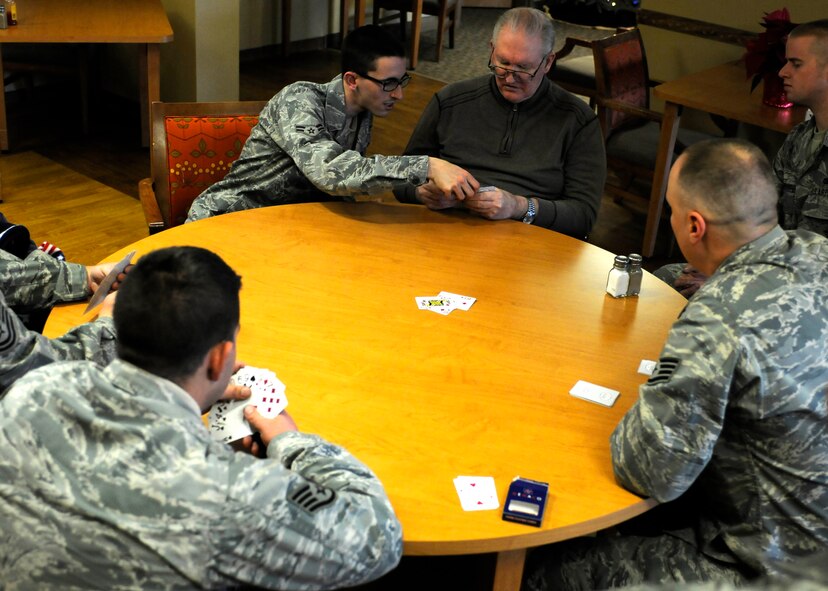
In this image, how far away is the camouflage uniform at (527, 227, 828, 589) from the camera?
5.93 ft

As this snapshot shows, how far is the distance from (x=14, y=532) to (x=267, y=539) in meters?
0.38

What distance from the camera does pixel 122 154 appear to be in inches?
225

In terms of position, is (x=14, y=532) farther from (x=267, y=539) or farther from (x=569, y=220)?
(x=569, y=220)

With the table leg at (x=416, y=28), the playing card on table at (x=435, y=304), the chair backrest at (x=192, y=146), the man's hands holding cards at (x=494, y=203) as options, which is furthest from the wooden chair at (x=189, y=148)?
the table leg at (x=416, y=28)

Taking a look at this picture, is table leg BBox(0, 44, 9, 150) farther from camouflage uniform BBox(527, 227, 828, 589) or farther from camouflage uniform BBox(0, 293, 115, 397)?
camouflage uniform BBox(527, 227, 828, 589)

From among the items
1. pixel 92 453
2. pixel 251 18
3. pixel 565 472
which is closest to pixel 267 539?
pixel 92 453

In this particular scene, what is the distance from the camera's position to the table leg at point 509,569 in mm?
1854

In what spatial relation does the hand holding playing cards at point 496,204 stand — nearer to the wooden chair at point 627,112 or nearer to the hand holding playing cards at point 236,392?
the hand holding playing cards at point 236,392

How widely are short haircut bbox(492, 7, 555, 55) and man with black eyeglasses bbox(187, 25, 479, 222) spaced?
0.41 meters

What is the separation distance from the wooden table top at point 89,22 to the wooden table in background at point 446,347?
2356 millimetres

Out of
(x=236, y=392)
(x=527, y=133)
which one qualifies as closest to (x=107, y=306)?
(x=236, y=392)

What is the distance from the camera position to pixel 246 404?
2.00 metres

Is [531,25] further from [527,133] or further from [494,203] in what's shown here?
[494,203]

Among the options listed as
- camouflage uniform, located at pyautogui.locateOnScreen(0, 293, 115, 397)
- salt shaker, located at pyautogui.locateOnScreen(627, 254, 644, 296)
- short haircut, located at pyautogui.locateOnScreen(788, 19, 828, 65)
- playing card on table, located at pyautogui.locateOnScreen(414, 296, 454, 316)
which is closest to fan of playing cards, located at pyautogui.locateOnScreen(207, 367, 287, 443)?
camouflage uniform, located at pyautogui.locateOnScreen(0, 293, 115, 397)
